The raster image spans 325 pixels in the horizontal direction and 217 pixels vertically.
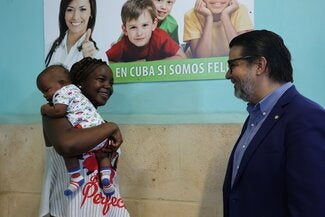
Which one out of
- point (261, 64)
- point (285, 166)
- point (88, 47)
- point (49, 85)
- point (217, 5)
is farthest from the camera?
point (88, 47)

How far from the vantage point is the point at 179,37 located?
1978mm

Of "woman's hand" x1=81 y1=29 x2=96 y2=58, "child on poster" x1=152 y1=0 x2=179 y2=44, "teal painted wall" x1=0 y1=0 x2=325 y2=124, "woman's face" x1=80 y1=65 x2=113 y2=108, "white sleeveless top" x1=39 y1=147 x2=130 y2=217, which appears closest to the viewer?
"white sleeveless top" x1=39 y1=147 x2=130 y2=217

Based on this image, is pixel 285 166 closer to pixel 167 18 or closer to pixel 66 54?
pixel 167 18

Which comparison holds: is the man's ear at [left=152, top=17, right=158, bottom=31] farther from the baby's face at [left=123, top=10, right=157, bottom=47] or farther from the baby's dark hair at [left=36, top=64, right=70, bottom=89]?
the baby's dark hair at [left=36, top=64, right=70, bottom=89]

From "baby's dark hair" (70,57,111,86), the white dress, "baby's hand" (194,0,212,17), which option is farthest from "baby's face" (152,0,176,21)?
"baby's dark hair" (70,57,111,86)

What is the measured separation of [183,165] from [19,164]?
0.96m

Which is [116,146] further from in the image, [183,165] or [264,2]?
[264,2]

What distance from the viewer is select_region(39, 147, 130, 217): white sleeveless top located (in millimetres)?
1392

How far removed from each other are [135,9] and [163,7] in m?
0.15

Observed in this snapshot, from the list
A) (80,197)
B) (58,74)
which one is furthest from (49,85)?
(80,197)

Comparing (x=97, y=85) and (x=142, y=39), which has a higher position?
(x=142, y=39)

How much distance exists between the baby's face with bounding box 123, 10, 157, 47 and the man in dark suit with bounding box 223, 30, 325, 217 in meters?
0.72

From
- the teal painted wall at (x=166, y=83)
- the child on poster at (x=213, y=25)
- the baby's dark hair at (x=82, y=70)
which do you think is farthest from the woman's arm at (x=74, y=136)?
the child on poster at (x=213, y=25)

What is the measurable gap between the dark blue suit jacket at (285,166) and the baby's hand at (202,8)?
2.51 feet
